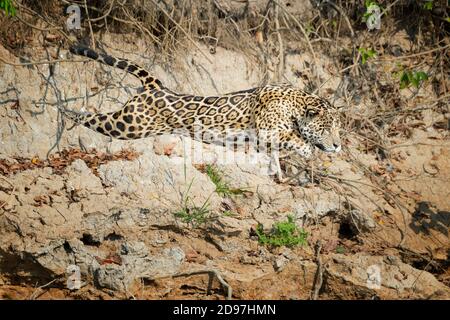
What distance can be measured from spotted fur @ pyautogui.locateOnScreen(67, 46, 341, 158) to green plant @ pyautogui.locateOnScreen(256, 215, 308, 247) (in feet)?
5.31

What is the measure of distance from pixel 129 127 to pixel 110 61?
3.24 ft

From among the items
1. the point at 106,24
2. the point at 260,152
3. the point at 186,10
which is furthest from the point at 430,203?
the point at 106,24

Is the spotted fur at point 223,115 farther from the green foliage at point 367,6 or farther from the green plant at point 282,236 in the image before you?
the green foliage at point 367,6

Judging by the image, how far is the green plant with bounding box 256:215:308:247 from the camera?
8.73 metres

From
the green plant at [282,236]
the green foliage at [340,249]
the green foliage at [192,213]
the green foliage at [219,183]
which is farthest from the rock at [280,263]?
the green foliage at [219,183]

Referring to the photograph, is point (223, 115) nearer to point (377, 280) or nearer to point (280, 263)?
point (280, 263)

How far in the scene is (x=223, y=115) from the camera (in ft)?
33.8

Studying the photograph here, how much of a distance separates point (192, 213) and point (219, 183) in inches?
28.4

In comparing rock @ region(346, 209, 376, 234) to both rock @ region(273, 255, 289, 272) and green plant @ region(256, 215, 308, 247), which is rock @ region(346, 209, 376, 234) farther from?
rock @ region(273, 255, 289, 272)

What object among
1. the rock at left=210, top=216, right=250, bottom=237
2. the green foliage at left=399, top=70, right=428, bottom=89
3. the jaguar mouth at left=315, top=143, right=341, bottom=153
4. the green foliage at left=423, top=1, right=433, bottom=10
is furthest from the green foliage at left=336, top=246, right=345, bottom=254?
the green foliage at left=423, top=1, right=433, bottom=10

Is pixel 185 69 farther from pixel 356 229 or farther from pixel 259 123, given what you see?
pixel 356 229

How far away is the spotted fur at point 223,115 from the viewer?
32.9 ft

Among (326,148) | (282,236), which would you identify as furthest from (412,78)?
(282,236)

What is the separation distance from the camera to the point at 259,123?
33.2 ft
